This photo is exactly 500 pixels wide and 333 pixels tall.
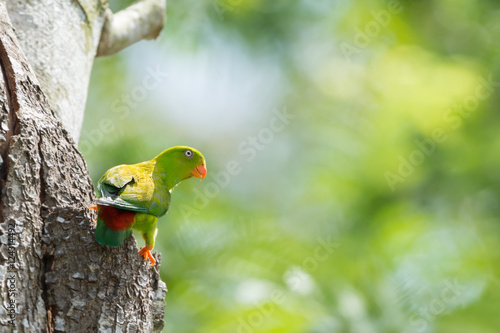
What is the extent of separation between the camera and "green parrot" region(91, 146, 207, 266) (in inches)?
75.8

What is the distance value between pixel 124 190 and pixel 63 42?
1008mm

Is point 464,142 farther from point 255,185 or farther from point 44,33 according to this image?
point 44,33

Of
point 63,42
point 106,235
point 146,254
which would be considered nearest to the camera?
point 106,235

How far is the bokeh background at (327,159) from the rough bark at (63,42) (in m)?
3.11

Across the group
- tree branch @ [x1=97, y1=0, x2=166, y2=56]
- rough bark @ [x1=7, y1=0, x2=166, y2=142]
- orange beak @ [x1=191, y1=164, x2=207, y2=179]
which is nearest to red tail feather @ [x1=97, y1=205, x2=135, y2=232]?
orange beak @ [x1=191, y1=164, x2=207, y2=179]

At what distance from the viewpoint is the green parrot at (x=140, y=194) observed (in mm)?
1925

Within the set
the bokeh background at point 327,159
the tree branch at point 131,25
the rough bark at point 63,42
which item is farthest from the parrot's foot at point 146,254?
the bokeh background at point 327,159

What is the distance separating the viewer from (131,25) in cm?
328

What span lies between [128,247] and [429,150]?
22.2 feet

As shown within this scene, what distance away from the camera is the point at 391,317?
6410 mm

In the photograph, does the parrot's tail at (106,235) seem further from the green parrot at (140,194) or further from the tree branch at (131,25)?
the tree branch at (131,25)

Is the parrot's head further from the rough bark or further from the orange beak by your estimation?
the rough bark

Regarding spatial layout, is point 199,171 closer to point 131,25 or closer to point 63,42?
point 63,42

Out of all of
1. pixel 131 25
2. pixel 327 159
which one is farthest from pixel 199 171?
pixel 327 159
